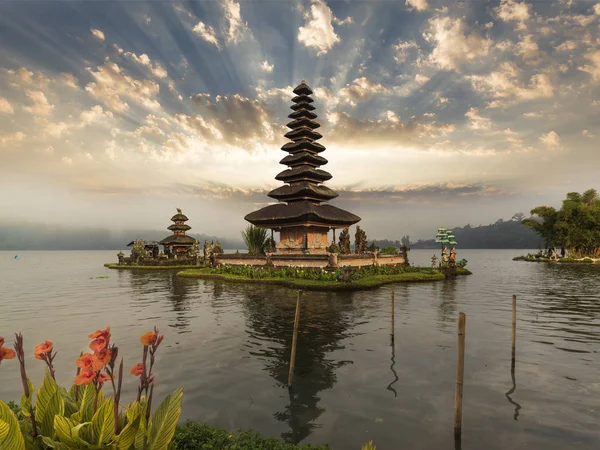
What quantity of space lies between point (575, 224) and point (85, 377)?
8590 centimetres

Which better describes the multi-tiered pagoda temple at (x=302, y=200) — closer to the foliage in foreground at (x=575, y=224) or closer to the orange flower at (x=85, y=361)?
the orange flower at (x=85, y=361)

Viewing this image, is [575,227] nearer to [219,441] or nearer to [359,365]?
[359,365]

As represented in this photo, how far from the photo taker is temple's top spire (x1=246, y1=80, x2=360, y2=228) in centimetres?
3856

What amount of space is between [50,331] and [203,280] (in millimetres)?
20033

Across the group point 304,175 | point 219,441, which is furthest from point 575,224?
point 219,441

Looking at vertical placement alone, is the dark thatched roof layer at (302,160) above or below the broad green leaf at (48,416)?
above

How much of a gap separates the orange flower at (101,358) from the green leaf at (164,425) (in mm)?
846

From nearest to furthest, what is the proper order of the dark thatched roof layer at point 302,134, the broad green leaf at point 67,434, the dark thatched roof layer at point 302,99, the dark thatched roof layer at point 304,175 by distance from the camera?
the broad green leaf at point 67,434, the dark thatched roof layer at point 304,175, the dark thatched roof layer at point 302,134, the dark thatched roof layer at point 302,99

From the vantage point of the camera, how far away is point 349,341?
13.2m

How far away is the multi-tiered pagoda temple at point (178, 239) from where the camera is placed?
59438 millimetres

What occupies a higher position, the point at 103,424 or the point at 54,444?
the point at 103,424

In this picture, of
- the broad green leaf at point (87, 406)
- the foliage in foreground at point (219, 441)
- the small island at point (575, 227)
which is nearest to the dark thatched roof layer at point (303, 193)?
the foliage in foreground at point (219, 441)

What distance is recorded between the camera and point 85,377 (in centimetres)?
297

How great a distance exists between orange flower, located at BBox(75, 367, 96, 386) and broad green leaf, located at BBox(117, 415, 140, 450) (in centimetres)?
64
